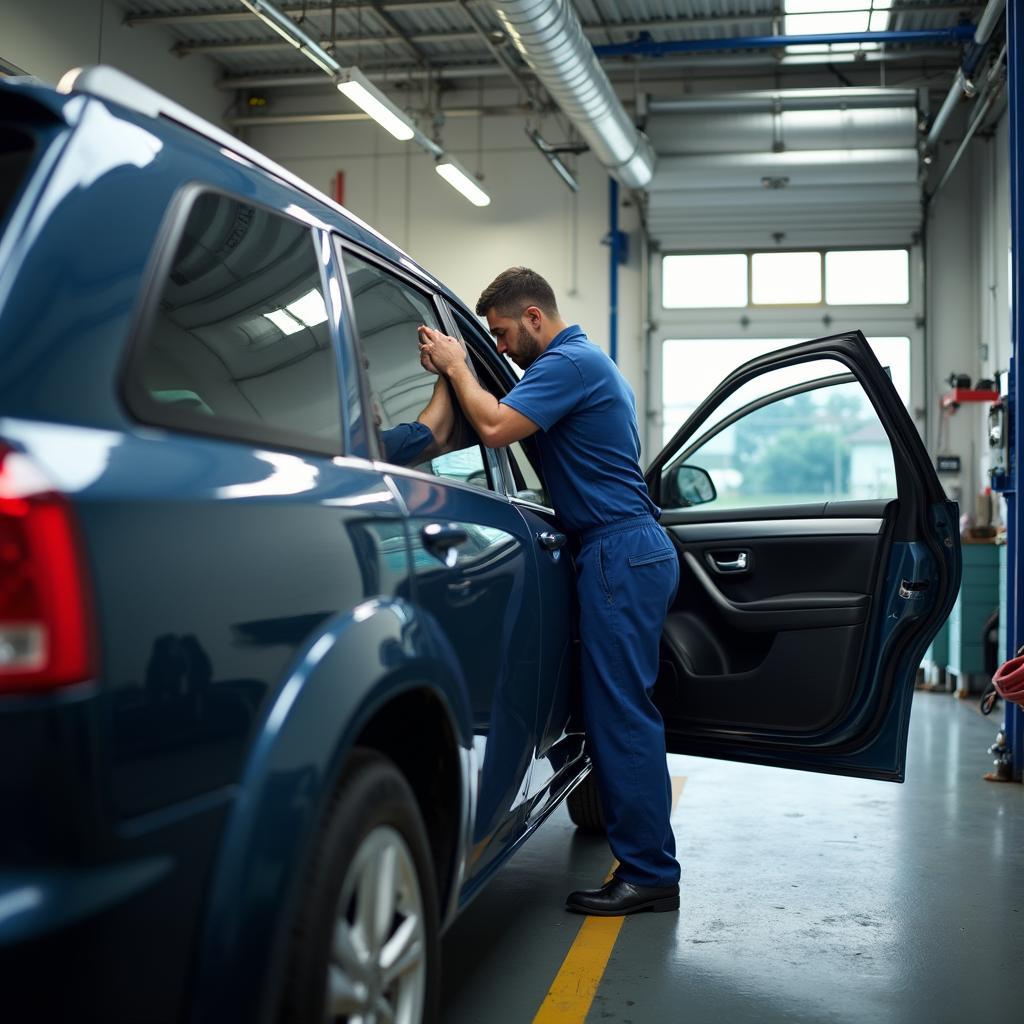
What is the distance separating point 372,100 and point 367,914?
8.34 meters

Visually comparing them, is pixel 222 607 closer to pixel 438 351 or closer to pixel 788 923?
pixel 438 351

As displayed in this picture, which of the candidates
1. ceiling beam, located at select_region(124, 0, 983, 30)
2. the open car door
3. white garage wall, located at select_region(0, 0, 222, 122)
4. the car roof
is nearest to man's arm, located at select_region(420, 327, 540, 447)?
the car roof

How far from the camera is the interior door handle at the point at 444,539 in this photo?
197 centimetres

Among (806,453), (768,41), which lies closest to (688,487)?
(768,41)

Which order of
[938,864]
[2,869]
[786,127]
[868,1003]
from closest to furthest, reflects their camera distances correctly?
[2,869]
[868,1003]
[938,864]
[786,127]

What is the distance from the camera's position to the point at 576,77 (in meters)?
8.54

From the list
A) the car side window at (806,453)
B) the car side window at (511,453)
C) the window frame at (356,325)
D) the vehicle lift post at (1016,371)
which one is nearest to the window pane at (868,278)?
the car side window at (806,453)

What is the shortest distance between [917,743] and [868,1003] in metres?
4.36

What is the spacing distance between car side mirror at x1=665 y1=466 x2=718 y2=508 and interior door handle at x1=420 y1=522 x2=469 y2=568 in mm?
1939

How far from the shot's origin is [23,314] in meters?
1.24

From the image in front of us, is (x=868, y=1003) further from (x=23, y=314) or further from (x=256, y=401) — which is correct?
(x=23, y=314)

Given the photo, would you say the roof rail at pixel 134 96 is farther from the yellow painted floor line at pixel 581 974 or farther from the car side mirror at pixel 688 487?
the car side mirror at pixel 688 487

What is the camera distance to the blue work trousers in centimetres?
320

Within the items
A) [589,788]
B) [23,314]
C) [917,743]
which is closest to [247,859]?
[23,314]
